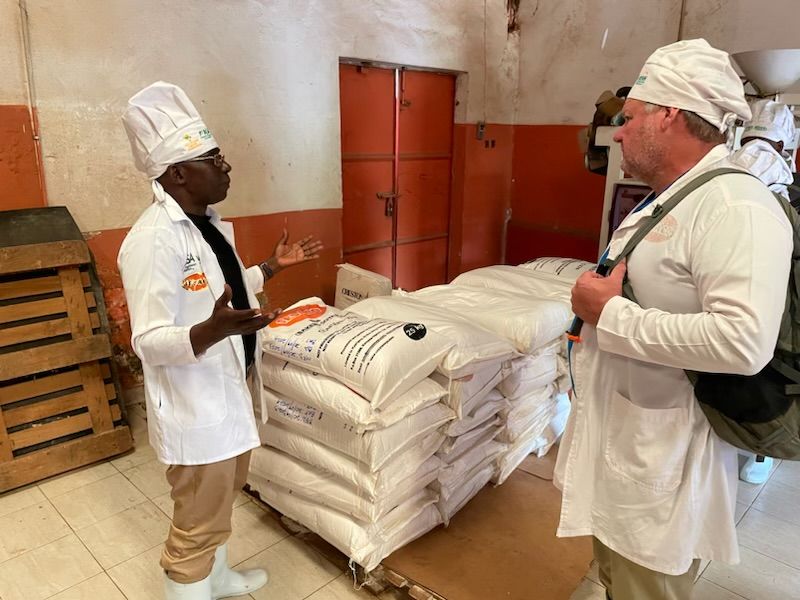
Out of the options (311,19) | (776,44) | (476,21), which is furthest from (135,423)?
(776,44)

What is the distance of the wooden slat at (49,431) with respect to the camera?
255 centimetres

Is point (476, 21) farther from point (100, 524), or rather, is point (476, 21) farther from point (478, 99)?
point (100, 524)

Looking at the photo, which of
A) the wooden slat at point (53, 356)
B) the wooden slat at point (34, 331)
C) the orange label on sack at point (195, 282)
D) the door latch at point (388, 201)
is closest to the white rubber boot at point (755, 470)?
the orange label on sack at point (195, 282)

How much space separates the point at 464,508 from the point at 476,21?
152 inches

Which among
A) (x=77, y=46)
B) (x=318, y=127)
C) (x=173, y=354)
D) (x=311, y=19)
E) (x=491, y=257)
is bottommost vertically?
(x=491, y=257)

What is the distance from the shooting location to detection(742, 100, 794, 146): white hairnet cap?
9.43 ft

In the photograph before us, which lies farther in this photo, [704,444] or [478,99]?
[478,99]

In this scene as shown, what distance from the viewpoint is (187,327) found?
1.42 meters

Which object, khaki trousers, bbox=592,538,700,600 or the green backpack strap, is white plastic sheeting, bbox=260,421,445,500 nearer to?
khaki trousers, bbox=592,538,700,600

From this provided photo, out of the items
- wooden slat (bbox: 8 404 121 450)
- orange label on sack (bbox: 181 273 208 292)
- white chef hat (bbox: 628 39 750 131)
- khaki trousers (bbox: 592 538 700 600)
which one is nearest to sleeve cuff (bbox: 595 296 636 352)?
white chef hat (bbox: 628 39 750 131)

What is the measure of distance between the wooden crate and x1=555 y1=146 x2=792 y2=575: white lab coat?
2212mm

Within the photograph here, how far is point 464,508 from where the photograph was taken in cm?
235

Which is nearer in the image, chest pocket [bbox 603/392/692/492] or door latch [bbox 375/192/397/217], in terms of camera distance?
chest pocket [bbox 603/392/692/492]

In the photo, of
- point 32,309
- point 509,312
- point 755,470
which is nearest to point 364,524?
point 509,312
